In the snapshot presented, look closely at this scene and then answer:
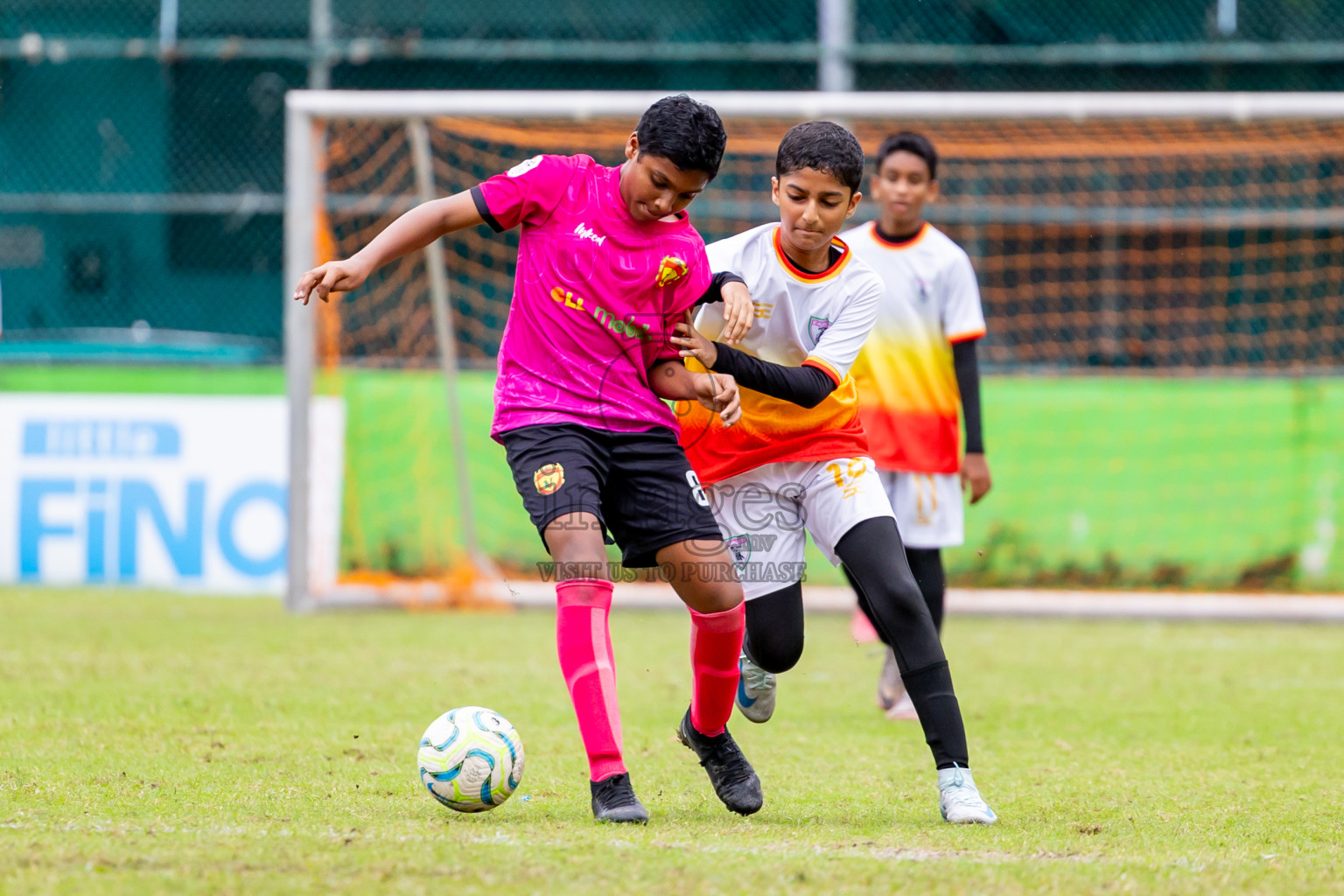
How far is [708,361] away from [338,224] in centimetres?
813

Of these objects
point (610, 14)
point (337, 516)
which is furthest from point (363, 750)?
point (610, 14)

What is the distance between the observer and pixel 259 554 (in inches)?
370

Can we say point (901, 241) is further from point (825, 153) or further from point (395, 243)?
point (395, 243)

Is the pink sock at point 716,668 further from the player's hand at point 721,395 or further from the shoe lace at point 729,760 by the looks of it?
the player's hand at point 721,395

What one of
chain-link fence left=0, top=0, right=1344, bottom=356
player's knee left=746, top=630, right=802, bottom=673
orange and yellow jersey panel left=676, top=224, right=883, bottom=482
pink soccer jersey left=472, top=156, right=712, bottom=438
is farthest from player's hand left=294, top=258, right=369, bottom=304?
chain-link fence left=0, top=0, right=1344, bottom=356

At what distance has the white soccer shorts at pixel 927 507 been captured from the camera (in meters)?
5.52

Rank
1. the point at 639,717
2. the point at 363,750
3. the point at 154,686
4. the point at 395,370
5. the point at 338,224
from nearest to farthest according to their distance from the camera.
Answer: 1. the point at 363,750
2. the point at 639,717
3. the point at 154,686
4. the point at 395,370
5. the point at 338,224

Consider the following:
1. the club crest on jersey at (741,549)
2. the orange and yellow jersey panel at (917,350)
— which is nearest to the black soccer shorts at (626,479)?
the club crest on jersey at (741,549)

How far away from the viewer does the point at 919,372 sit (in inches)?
226

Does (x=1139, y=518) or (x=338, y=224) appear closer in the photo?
(x=1139, y=518)

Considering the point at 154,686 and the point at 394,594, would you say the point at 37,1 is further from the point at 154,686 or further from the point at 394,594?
the point at 154,686

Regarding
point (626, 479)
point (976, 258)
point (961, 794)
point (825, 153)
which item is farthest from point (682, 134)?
point (976, 258)

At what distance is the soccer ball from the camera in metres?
3.46

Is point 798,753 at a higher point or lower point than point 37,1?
lower
